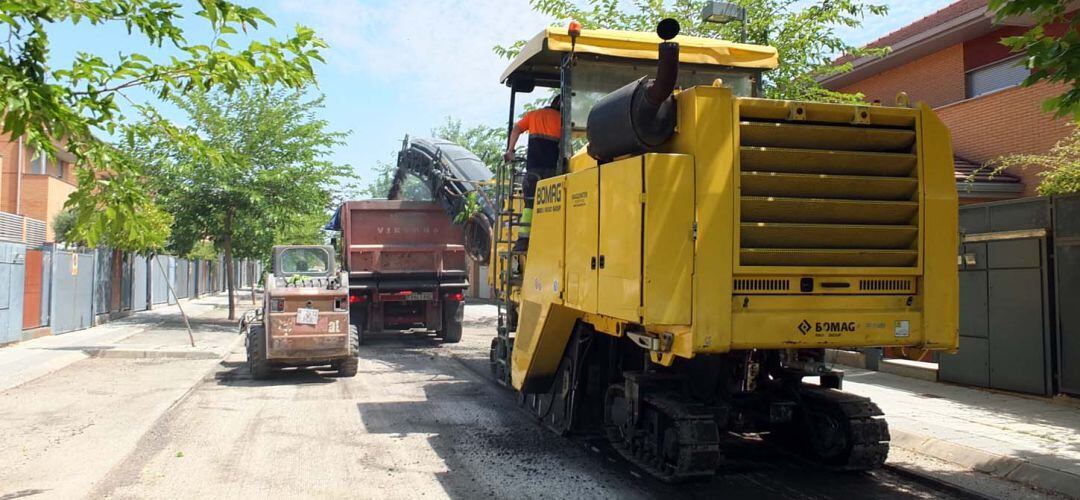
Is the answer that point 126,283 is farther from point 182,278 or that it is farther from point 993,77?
point 993,77

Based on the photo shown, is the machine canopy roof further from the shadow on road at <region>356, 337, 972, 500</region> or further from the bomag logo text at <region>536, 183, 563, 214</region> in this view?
the shadow on road at <region>356, 337, 972, 500</region>

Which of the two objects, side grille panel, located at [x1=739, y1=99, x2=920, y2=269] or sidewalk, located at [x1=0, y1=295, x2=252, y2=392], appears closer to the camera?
side grille panel, located at [x1=739, y1=99, x2=920, y2=269]

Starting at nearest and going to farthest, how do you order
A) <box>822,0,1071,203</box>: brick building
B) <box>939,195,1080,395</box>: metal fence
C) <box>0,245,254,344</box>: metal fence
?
<box>939,195,1080,395</box>: metal fence → <box>822,0,1071,203</box>: brick building → <box>0,245,254,344</box>: metal fence

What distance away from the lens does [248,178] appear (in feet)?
63.9

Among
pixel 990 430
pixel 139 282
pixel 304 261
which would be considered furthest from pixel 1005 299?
pixel 139 282

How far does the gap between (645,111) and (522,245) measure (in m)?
3.23

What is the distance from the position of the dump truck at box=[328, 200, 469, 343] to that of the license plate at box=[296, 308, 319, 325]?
4423mm

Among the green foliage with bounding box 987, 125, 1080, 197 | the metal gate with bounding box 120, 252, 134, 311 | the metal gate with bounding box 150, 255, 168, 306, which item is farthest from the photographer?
the metal gate with bounding box 150, 255, 168, 306

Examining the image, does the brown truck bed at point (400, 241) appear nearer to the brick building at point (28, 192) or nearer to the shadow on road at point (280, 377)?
the shadow on road at point (280, 377)

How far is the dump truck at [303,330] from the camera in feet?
36.2

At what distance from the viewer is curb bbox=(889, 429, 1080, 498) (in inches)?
234

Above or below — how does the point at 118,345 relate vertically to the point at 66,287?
below

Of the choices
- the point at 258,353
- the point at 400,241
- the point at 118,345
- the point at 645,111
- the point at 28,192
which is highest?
the point at 28,192

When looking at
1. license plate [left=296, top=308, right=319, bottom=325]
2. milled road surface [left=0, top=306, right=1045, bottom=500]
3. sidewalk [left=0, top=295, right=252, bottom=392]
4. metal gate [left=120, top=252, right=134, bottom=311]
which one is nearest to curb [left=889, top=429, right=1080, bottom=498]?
milled road surface [left=0, top=306, right=1045, bottom=500]
